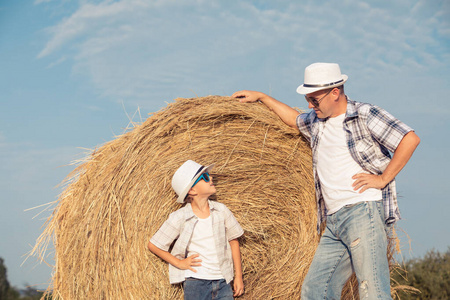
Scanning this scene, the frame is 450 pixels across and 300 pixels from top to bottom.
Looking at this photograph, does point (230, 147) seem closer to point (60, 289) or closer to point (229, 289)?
point (229, 289)

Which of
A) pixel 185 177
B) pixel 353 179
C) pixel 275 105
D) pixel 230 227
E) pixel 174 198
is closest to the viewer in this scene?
pixel 353 179

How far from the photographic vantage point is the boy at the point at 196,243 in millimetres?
3752

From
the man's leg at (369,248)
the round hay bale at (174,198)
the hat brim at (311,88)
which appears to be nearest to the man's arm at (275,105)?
the round hay bale at (174,198)

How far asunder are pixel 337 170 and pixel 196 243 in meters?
1.31

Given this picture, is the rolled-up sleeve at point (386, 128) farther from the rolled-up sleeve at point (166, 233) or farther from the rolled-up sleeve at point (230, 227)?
the rolled-up sleeve at point (166, 233)

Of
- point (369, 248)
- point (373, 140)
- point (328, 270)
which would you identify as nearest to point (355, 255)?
point (369, 248)

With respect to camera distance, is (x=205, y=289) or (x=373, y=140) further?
(x=205, y=289)

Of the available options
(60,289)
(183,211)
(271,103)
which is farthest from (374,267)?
(60,289)

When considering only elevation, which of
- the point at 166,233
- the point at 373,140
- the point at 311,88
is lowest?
the point at 166,233

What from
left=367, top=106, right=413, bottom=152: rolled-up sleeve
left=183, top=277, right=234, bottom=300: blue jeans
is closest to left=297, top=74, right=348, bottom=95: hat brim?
left=367, top=106, right=413, bottom=152: rolled-up sleeve

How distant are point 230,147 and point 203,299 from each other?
1457 mm

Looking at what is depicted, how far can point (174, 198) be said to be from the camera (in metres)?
4.15

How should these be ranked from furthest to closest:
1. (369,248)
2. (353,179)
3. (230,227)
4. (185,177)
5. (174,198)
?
1. (174,198)
2. (230,227)
3. (185,177)
4. (353,179)
5. (369,248)

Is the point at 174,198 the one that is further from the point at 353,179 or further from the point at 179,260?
the point at 353,179
